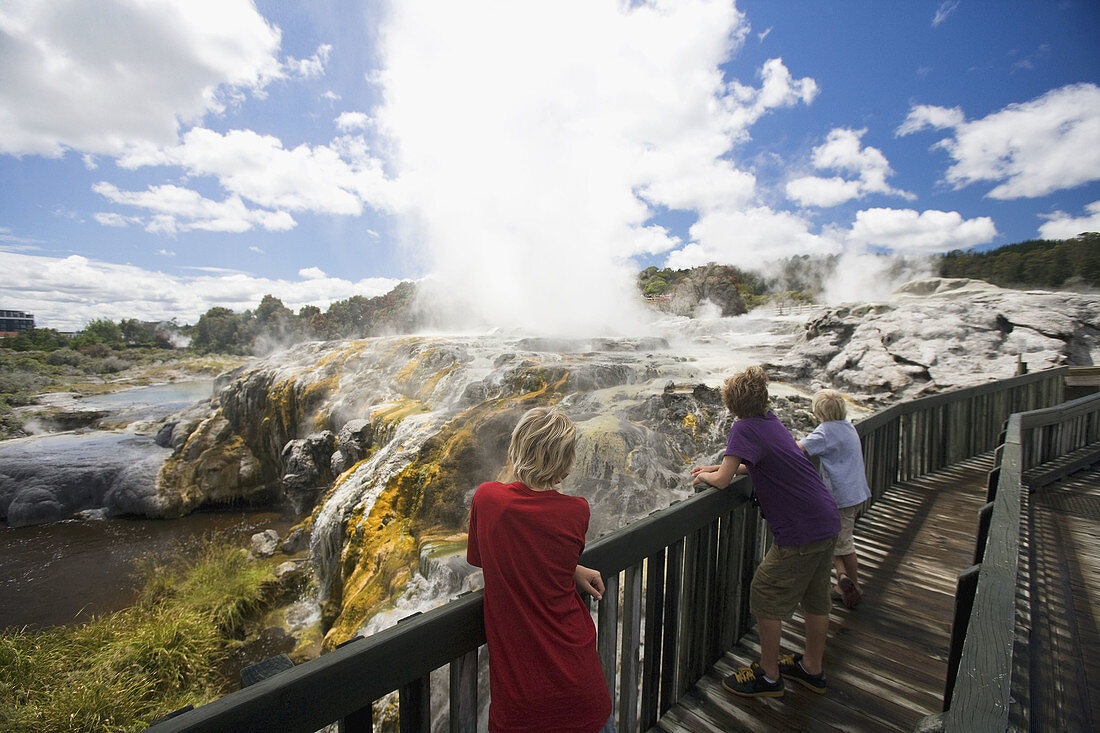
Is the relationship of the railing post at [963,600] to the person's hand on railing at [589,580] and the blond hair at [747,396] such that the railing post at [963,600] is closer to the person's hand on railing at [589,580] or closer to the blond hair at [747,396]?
the blond hair at [747,396]

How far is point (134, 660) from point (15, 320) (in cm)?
7259

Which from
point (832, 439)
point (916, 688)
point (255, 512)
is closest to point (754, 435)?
point (832, 439)

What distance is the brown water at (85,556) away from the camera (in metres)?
8.96

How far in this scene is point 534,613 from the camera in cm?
139

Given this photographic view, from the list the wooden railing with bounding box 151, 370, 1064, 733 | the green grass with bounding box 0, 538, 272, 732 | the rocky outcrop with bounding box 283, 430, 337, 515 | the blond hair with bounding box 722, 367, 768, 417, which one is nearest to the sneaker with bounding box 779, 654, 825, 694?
the wooden railing with bounding box 151, 370, 1064, 733

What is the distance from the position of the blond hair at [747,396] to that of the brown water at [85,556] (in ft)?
39.5

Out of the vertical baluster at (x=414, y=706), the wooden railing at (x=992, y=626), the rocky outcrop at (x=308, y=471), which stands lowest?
the rocky outcrop at (x=308, y=471)

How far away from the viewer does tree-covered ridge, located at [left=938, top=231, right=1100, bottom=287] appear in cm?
1496

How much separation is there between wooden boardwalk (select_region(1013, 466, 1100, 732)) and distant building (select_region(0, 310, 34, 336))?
75.8m

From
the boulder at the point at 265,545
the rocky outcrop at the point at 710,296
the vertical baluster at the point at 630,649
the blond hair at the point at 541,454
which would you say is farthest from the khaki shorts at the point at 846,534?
the rocky outcrop at the point at 710,296

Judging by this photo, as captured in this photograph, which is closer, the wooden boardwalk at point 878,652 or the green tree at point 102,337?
the wooden boardwalk at point 878,652

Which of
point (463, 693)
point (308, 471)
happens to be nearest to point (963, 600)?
point (463, 693)

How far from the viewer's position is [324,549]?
26.9ft

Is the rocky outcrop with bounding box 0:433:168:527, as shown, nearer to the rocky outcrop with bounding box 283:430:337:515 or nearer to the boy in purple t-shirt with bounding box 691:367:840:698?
the rocky outcrop with bounding box 283:430:337:515
